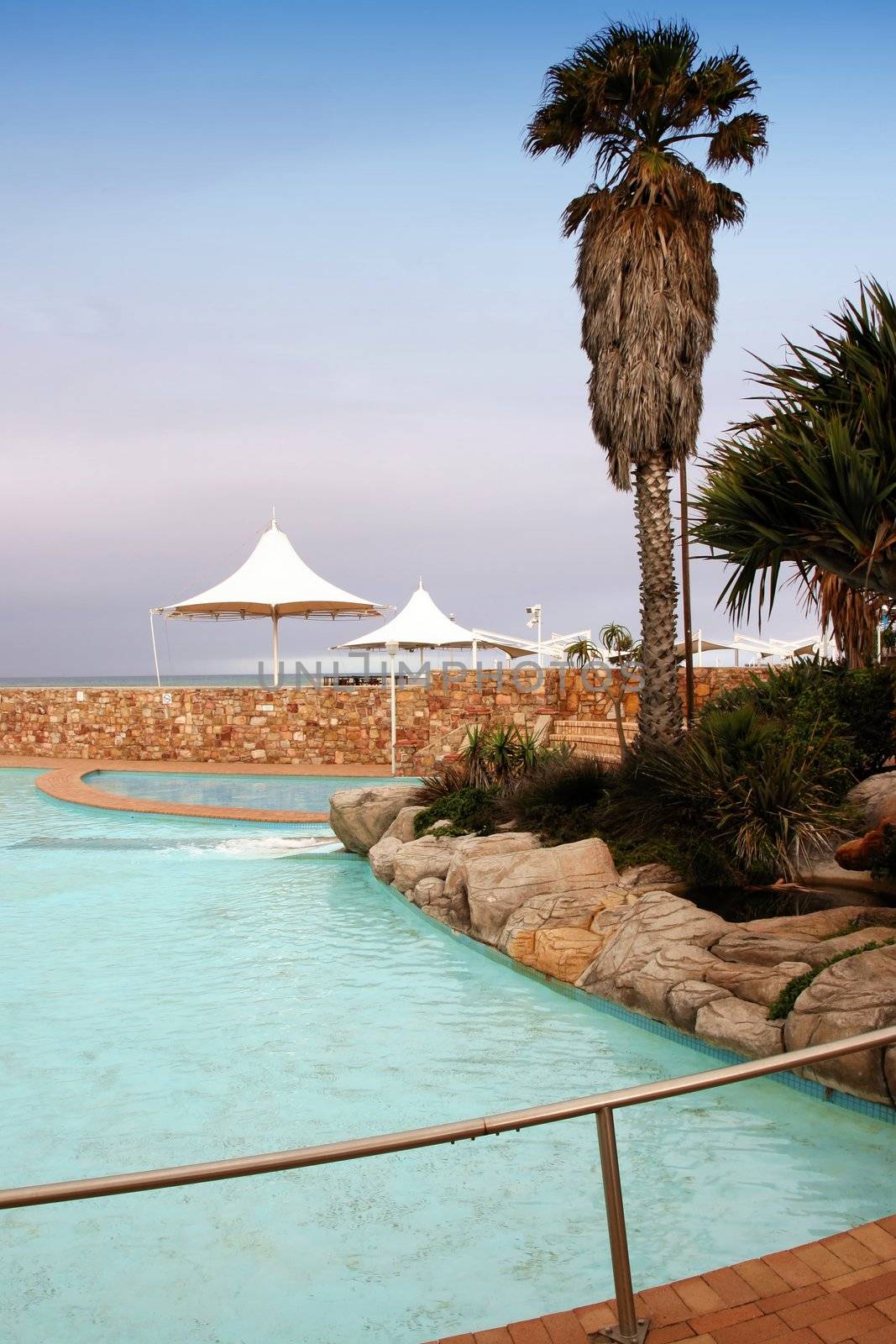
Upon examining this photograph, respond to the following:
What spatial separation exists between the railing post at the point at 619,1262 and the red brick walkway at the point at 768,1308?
53mm

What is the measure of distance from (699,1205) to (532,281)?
19622 millimetres

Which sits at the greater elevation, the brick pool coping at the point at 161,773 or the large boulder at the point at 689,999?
the brick pool coping at the point at 161,773

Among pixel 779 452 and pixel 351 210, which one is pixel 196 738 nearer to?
pixel 351 210

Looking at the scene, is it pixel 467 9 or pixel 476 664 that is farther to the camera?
pixel 476 664

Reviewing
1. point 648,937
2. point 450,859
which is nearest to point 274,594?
point 450,859

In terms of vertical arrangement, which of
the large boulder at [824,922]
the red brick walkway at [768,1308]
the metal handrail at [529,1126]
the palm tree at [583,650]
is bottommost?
the large boulder at [824,922]

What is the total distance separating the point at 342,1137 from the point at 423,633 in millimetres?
23705

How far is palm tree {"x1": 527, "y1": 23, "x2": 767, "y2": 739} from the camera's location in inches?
507

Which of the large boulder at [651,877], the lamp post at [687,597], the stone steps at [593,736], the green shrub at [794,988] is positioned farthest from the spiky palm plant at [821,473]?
the lamp post at [687,597]

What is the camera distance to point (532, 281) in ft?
68.0

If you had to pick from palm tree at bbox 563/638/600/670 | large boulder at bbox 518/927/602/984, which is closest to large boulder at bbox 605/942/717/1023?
large boulder at bbox 518/927/602/984

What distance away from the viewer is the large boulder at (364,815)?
13305 mm

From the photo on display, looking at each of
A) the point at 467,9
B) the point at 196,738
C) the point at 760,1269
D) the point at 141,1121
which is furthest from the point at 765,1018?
the point at 196,738

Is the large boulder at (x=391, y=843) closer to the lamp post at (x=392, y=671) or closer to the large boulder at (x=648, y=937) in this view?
the large boulder at (x=648, y=937)
